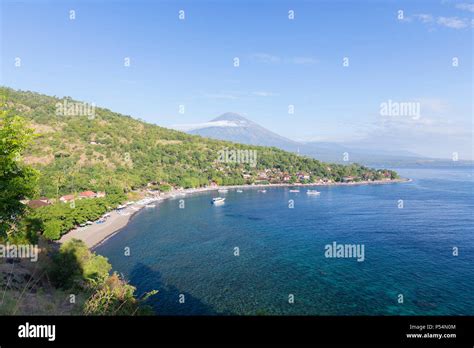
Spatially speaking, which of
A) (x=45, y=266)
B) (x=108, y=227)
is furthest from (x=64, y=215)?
(x=45, y=266)

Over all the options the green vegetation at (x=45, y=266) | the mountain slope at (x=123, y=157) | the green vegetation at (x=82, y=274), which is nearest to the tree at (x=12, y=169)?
Result: the green vegetation at (x=45, y=266)

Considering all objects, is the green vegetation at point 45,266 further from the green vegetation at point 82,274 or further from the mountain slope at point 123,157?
the mountain slope at point 123,157

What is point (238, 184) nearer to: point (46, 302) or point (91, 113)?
point (91, 113)

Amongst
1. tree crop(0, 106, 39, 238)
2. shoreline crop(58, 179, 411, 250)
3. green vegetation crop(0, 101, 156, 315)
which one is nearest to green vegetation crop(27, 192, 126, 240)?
green vegetation crop(0, 101, 156, 315)

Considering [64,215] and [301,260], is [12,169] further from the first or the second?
[64,215]

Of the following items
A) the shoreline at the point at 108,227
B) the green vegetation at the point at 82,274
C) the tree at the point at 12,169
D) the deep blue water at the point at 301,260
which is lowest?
the deep blue water at the point at 301,260
